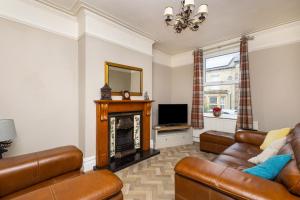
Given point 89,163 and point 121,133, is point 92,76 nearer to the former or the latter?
point 121,133

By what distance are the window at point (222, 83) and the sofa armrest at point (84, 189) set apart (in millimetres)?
3492

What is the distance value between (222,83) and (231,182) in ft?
10.9

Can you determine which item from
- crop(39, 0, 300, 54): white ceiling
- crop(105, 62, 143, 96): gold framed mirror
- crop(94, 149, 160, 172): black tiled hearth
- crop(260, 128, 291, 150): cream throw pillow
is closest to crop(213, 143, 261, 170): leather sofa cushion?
crop(260, 128, 291, 150): cream throw pillow

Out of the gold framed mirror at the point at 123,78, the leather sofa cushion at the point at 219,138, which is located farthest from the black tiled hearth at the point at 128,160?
the gold framed mirror at the point at 123,78

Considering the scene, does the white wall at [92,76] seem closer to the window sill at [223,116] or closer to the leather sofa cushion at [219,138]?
the leather sofa cushion at [219,138]

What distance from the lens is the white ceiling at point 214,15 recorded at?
7.61 ft

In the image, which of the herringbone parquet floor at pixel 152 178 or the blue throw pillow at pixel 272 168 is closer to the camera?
the blue throw pillow at pixel 272 168

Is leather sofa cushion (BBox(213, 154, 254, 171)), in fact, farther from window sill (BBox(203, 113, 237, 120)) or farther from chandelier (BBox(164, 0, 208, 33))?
window sill (BBox(203, 113, 237, 120))

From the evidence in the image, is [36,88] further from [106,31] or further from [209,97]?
[209,97]

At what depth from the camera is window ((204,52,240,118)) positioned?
373cm

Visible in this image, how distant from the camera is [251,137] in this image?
2.56 m

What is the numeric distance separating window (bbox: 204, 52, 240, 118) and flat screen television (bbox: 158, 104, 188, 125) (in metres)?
0.64

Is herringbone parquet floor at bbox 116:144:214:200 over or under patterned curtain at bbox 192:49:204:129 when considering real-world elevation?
under

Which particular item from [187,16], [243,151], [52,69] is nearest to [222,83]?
[243,151]
